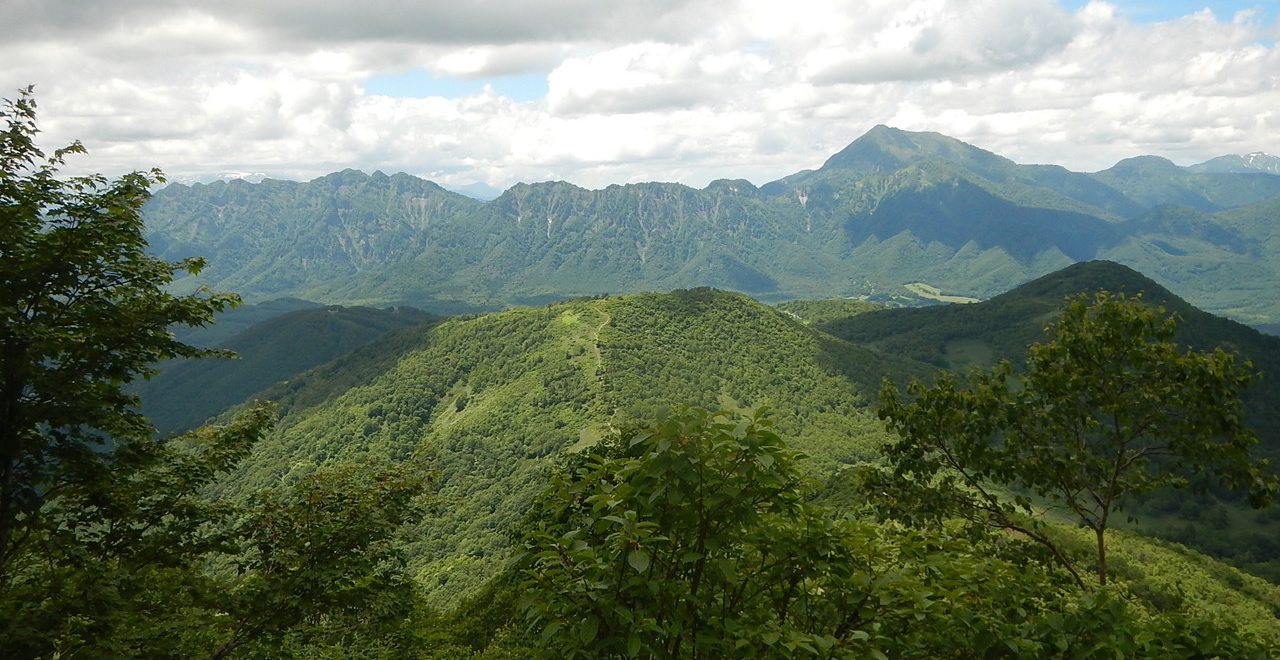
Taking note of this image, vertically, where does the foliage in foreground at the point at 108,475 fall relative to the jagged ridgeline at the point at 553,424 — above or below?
above

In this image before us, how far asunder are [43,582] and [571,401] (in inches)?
6455

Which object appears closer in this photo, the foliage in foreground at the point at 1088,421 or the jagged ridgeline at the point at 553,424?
the foliage in foreground at the point at 1088,421

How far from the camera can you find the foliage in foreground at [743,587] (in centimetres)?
564

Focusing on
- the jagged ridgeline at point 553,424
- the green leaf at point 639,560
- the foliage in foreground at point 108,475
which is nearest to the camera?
the green leaf at point 639,560

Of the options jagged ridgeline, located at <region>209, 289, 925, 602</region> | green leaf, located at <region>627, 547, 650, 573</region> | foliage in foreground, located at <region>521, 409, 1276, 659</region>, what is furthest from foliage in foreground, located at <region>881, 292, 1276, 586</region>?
jagged ridgeline, located at <region>209, 289, 925, 602</region>

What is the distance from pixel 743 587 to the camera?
635cm

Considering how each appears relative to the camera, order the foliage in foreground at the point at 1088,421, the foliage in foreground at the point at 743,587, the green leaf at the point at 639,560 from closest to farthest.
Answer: the green leaf at the point at 639,560, the foliage in foreground at the point at 743,587, the foliage in foreground at the point at 1088,421

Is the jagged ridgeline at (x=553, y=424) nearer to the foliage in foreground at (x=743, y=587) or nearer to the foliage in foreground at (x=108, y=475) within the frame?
the foliage in foreground at (x=108, y=475)

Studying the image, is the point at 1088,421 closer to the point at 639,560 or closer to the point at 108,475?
the point at 639,560

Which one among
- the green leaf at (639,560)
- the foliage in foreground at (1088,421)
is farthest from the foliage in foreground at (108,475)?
the foliage in foreground at (1088,421)

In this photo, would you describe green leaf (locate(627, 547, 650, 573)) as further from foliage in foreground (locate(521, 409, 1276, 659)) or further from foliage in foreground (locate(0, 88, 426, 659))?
foliage in foreground (locate(0, 88, 426, 659))

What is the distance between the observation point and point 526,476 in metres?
Answer: 148

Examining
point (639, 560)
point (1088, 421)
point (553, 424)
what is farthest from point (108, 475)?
point (553, 424)

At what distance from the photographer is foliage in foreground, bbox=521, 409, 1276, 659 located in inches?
222
